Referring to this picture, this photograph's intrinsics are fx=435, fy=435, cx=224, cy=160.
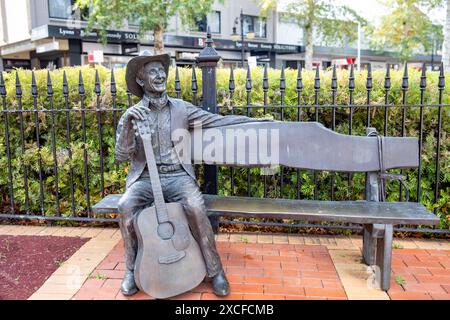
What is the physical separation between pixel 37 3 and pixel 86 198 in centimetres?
1717

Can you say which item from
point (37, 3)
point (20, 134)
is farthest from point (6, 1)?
point (20, 134)

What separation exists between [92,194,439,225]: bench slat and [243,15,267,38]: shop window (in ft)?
83.5

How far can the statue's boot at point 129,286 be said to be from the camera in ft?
10.4

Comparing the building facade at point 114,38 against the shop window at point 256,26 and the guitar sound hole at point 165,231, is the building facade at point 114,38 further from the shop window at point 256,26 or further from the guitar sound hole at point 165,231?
the guitar sound hole at point 165,231

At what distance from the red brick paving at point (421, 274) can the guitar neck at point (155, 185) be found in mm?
1776

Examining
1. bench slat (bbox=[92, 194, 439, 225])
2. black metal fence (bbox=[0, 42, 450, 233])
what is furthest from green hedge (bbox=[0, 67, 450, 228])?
bench slat (bbox=[92, 194, 439, 225])

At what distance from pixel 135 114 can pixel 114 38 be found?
1881 cm

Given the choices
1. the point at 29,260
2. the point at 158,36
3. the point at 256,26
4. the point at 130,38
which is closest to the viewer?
the point at 29,260

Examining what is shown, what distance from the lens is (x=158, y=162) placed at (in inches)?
135

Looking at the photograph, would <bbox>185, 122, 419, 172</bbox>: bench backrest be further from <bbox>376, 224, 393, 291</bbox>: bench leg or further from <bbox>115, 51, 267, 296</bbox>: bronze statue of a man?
<bbox>376, 224, 393, 291</bbox>: bench leg

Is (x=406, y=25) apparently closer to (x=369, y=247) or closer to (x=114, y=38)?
(x=114, y=38)

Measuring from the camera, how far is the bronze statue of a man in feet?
10.4

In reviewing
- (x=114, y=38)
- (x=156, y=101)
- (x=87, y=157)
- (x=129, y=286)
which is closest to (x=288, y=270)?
(x=129, y=286)

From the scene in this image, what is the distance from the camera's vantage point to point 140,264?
3.02 metres
